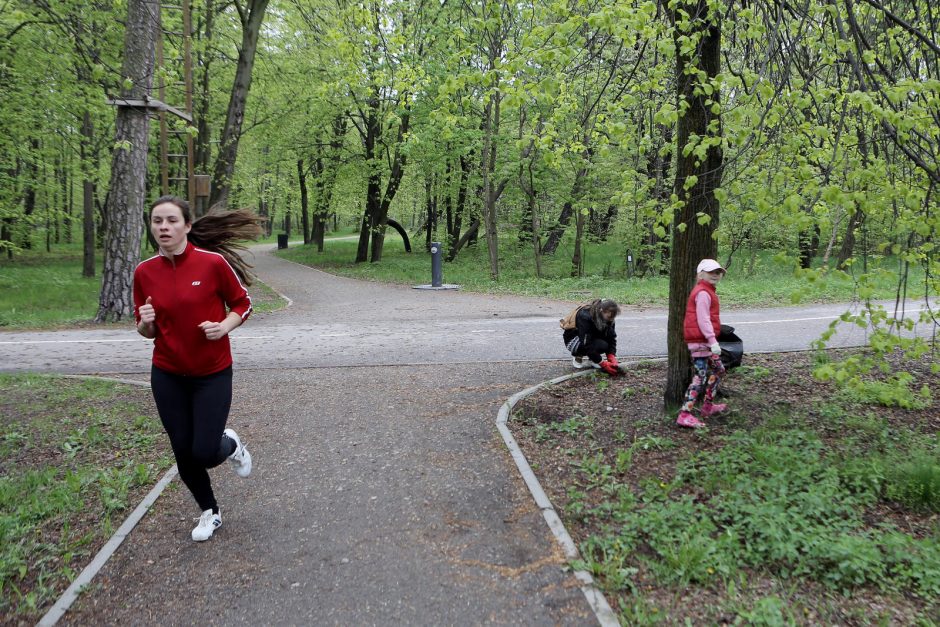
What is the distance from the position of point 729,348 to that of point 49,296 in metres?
16.9

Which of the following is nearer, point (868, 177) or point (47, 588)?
point (47, 588)

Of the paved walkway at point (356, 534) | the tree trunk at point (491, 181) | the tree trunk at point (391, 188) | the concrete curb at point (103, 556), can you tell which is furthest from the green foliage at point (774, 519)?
the tree trunk at point (391, 188)

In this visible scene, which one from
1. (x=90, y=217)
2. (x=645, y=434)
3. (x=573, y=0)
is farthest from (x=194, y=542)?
(x=90, y=217)

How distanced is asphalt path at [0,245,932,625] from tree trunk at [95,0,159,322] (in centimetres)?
258

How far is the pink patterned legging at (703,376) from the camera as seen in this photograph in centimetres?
540

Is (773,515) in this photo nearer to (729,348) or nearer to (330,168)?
(729,348)

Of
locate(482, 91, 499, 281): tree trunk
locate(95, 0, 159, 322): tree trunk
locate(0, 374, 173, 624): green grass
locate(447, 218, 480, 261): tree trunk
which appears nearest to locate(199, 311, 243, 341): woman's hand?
locate(0, 374, 173, 624): green grass

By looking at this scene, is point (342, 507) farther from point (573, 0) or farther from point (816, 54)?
point (816, 54)

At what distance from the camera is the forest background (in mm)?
4227

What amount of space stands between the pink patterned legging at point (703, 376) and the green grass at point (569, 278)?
127cm

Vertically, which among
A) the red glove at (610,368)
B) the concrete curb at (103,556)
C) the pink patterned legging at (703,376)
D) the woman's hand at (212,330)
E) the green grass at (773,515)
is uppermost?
the woman's hand at (212,330)

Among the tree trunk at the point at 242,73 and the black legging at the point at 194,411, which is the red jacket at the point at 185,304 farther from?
the tree trunk at the point at 242,73

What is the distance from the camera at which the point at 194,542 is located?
149 inches

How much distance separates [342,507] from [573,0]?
4579mm
